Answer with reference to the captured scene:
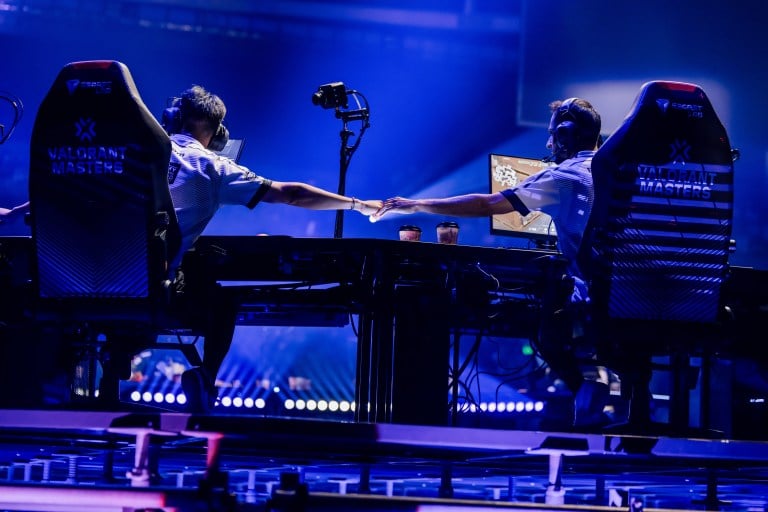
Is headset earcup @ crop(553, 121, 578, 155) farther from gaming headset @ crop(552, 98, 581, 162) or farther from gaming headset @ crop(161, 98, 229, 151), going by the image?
gaming headset @ crop(161, 98, 229, 151)

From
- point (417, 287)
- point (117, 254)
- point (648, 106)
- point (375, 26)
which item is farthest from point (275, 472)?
point (375, 26)

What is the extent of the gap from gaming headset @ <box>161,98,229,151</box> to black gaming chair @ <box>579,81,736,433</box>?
1471 mm

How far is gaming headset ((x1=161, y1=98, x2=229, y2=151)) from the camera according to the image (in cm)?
341

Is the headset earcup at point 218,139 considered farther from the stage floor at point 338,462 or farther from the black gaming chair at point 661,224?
the black gaming chair at point 661,224

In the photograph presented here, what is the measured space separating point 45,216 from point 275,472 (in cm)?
154

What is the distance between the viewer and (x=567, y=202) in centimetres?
318

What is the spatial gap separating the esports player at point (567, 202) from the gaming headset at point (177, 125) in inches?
30.0

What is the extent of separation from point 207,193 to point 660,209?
60.3 inches

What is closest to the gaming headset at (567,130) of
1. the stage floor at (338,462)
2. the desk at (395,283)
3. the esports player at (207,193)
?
the desk at (395,283)

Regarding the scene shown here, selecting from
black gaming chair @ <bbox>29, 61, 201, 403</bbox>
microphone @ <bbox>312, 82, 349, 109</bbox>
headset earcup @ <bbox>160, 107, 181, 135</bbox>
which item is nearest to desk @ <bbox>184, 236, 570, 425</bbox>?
black gaming chair @ <bbox>29, 61, 201, 403</bbox>

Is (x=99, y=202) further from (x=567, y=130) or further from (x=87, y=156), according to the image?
(x=567, y=130)

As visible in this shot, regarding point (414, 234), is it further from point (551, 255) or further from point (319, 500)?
point (319, 500)

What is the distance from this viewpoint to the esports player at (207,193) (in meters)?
3.11

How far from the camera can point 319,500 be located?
5.61 ft
